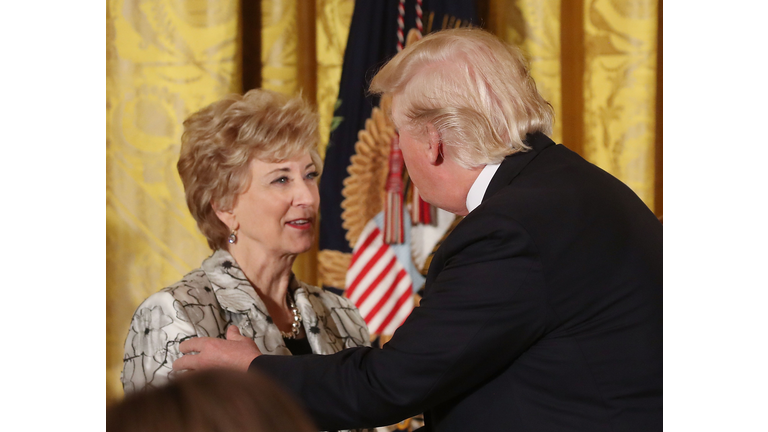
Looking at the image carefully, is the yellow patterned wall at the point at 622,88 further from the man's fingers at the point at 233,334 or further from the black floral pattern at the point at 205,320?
the man's fingers at the point at 233,334

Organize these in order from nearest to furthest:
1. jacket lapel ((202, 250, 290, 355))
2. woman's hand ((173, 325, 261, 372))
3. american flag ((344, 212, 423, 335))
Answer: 1. woman's hand ((173, 325, 261, 372))
2. jacket lapel ((202, 250, 290, 355))
3. american flag ((344, 212, 423, 335))

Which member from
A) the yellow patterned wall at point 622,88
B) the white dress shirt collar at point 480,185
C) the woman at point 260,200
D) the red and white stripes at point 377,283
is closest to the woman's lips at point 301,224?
the woman at point 260,200

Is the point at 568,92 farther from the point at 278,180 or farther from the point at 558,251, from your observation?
the point at 558,251

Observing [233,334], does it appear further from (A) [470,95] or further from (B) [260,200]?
(A) [470,95]

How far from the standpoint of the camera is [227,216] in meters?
2.06

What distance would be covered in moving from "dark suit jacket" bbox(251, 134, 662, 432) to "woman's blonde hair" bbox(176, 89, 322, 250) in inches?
30.1

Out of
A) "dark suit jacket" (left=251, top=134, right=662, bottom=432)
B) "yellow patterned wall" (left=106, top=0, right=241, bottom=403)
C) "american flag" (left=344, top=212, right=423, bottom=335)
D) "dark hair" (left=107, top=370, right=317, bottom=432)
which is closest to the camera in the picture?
"dark hair" (left=107, top=370, right=317, bottom=432)

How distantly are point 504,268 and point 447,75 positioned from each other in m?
0.52

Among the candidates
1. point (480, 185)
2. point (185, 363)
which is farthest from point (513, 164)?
point (185, 363)

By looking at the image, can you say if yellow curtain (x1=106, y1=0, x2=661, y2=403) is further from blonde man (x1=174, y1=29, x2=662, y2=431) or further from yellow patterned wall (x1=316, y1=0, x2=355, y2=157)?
blonde man (x1=174, y1=29, x2=662, y2=431)

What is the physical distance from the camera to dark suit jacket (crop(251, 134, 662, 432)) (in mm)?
1312

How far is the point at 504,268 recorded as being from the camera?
4.30 ft

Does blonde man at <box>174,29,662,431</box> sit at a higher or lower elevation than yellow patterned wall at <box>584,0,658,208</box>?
lower

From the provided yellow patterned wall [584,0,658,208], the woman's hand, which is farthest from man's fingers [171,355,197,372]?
yellow patterned wall [584,0,658,208]
